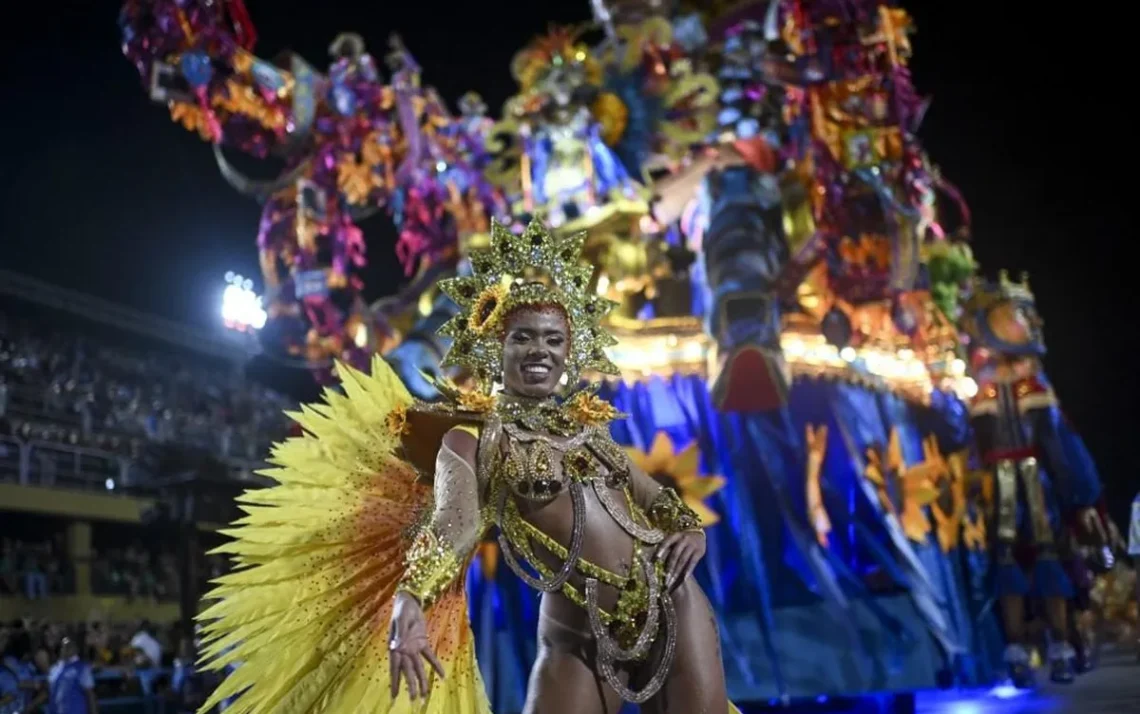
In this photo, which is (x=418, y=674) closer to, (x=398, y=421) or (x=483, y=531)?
(x=483, y=531)

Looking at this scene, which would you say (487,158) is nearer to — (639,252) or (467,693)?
(639,252)

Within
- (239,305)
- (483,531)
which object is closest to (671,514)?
(483,531)

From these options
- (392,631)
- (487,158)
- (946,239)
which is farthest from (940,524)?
(392,631)

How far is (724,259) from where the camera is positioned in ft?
33.2

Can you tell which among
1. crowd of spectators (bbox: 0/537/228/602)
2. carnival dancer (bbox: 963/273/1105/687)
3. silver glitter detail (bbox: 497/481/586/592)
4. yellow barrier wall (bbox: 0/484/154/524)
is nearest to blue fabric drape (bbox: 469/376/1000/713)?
carnival dancer (bbox: 963/273/1105/687)

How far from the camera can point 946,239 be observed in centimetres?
1372

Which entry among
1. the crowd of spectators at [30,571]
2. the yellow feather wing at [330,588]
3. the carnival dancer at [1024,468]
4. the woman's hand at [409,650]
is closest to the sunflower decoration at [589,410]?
the yellow feather wing at [330,588]

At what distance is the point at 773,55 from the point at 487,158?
11.5 ft

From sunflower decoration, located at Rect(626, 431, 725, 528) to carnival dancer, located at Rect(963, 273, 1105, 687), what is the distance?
4.34 metres

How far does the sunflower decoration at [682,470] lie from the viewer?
33.3 feet

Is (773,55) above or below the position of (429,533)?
above

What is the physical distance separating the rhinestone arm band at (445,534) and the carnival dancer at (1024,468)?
1030 cm

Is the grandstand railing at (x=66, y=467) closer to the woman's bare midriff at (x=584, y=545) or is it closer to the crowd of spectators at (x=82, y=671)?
the crowd of spectators at (x=82, y=671)

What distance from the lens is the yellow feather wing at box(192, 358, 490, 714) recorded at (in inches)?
135
